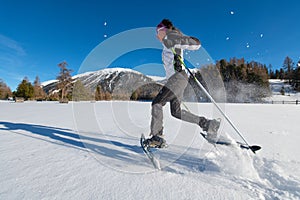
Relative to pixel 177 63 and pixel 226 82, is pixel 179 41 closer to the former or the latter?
pixel 177 63

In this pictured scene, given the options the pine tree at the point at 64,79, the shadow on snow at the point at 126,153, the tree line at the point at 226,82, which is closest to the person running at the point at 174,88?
the shadow on snow at the point at 126,153

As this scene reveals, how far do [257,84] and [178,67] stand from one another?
132 feet

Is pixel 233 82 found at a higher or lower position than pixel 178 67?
higher

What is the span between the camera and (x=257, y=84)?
116 ft

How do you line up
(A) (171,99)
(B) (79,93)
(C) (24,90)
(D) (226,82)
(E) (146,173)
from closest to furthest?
(E) (146,173), (A) (171,99), (B) (79,93), (D) (226,82), (C) (24,90)

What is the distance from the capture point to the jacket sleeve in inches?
81.9

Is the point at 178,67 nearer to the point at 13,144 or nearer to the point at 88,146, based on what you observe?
the point at 88,146

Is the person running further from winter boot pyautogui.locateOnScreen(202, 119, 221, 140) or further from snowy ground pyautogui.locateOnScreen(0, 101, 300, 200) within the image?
snowy ground pyautogui.locateOnScreen(0, 101, 300, 200)

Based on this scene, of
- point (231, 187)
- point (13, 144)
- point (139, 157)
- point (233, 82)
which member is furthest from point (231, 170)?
point (233, 82)

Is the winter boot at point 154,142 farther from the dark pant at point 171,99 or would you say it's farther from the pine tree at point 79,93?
the pine tree at point 79,93

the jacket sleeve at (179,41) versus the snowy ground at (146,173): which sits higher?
the jacket sleeve at (179,41)

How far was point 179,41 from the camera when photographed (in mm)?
2084

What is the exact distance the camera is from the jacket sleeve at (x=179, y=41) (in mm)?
2081

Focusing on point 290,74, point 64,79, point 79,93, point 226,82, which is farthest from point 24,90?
point 290,74
